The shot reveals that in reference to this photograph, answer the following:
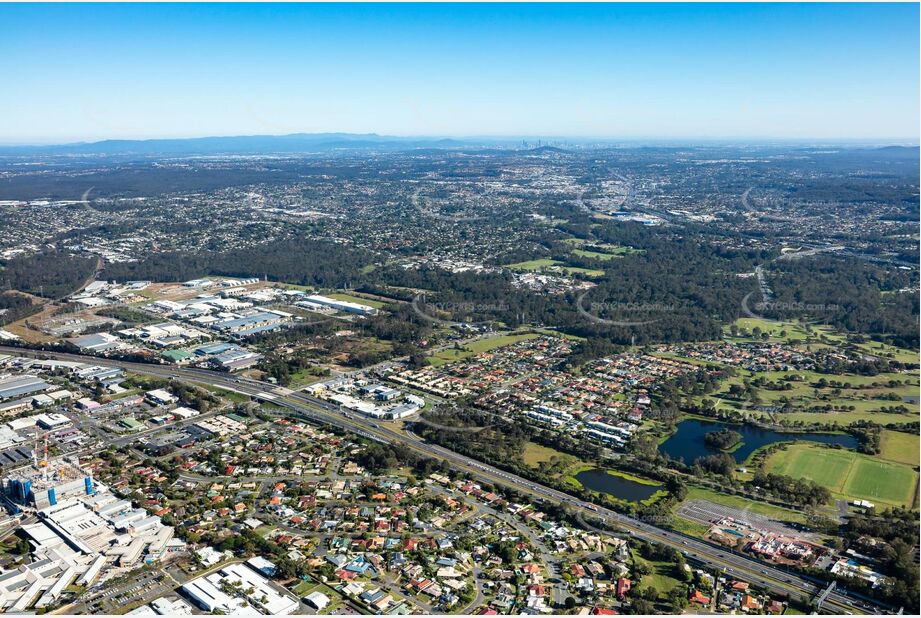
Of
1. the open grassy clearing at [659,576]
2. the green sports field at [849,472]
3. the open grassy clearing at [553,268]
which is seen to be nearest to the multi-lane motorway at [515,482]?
the open grassy clearing at [659,576]

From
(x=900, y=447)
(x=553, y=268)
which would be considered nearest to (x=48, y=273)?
(x=553, y=268)

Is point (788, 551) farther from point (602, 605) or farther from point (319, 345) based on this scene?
point (319, 345)

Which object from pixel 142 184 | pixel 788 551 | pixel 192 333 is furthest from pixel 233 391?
pixel 142 184

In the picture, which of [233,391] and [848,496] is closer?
[848,496]

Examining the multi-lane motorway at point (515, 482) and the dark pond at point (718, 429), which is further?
the dark pond at point (718, 429)

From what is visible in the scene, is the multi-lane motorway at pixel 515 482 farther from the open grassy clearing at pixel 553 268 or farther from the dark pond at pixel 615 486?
the open grassy clearing at pixel 553 268
